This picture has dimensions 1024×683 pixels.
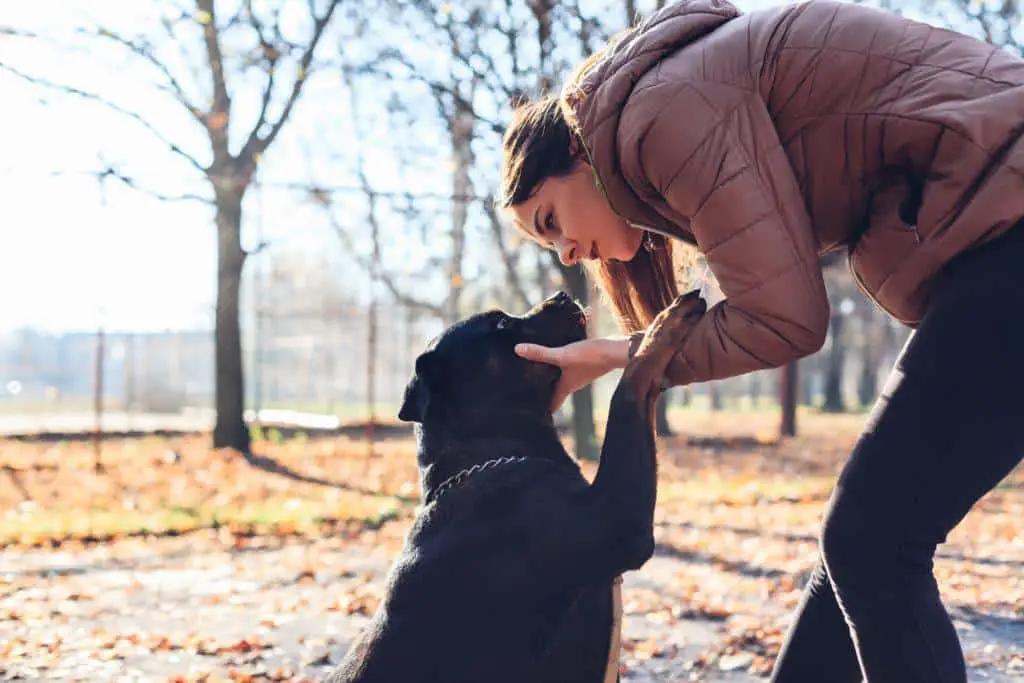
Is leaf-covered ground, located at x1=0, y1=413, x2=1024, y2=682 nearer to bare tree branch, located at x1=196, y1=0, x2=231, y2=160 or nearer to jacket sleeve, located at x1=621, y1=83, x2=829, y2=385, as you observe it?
jacket sleeve, located at x1=621, y1=83, x2=829, y2=385

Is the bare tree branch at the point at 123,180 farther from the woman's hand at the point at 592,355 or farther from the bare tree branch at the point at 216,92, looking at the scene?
the woman's hand at the point at 592,355

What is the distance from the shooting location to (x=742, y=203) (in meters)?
1.88

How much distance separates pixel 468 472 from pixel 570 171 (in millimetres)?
817

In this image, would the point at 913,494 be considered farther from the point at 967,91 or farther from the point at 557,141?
the point at 557,141

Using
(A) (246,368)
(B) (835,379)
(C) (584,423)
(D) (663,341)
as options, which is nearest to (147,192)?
(C) (584,423)

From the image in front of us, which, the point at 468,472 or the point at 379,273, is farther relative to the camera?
the point at 379,273

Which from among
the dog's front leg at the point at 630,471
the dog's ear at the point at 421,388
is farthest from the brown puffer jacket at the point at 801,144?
the dog's ear at the point at 421,388

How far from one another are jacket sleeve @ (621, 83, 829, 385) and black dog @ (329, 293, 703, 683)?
232 millimetres

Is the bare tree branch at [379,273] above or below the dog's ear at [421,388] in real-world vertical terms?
above

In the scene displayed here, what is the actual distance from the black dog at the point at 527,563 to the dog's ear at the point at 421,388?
27 cm

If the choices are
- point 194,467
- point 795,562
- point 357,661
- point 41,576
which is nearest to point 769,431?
point 194,467

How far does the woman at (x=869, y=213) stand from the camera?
5.89 ft

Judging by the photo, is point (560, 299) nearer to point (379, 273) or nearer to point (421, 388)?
point (421, 388)

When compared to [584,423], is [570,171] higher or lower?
higher
